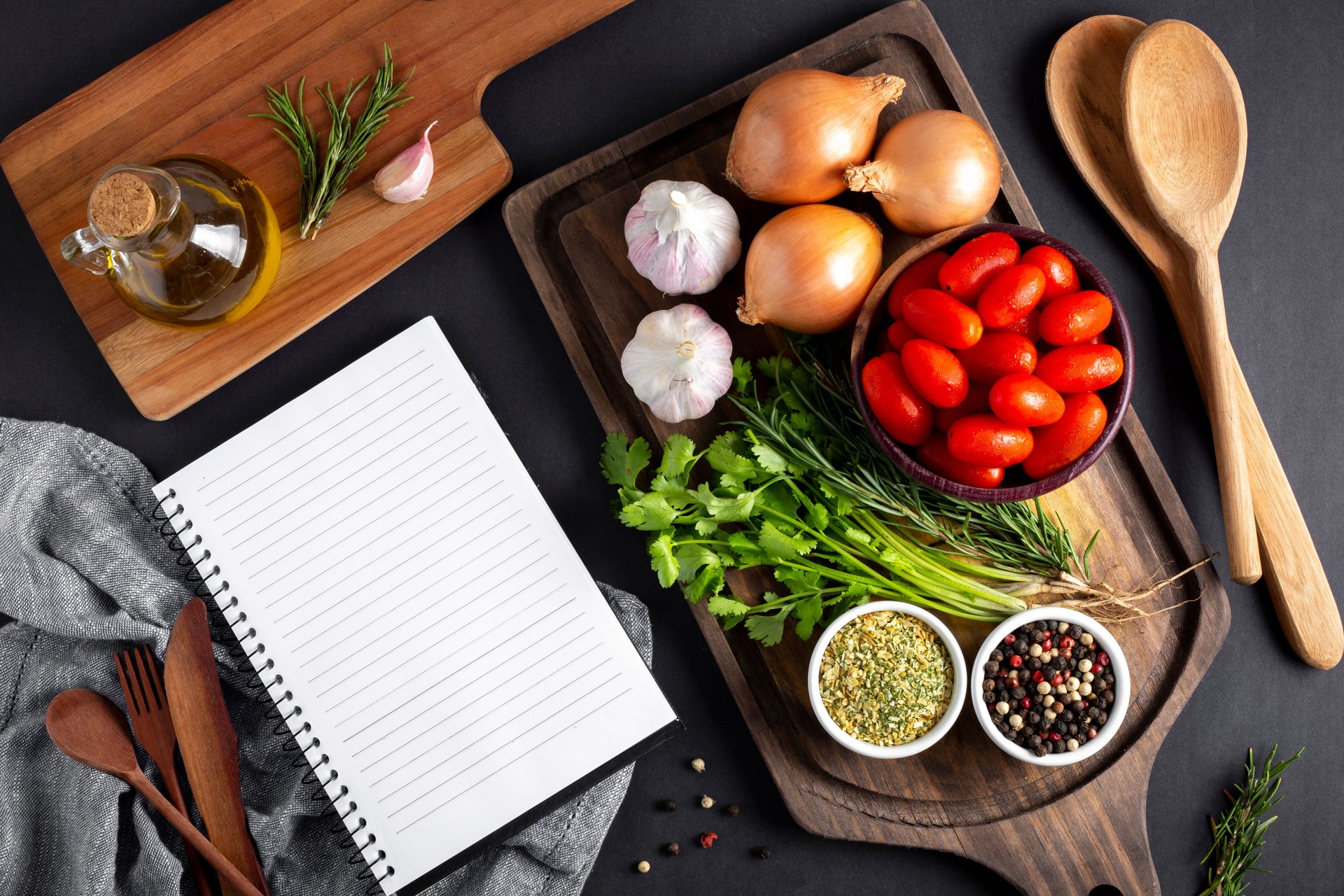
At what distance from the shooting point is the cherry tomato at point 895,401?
3.12 feet

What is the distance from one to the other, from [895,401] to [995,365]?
12 cm

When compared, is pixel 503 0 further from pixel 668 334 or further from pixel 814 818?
pixel 814 818

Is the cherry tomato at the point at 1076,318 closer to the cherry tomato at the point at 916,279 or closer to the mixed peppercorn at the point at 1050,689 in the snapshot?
the cherry tomato at the point at 916,279

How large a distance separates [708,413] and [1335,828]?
3.69 feet

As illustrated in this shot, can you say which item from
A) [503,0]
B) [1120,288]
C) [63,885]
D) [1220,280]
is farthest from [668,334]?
[63,885]

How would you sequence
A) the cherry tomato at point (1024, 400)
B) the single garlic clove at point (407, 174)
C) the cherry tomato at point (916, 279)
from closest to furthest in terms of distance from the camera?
1. the cherry tomato at point (1024, 400)
2. the cherry tomato at point (916, 279)
3. the single garlic clove at point (407, 174)

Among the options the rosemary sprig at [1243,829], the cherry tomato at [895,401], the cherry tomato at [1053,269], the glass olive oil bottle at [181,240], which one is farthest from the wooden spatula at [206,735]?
the rosemary sprig at [1243,829]

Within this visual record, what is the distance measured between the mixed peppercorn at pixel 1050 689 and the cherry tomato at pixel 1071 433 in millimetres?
264

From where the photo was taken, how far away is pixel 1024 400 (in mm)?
887

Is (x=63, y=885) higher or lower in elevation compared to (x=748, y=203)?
lower

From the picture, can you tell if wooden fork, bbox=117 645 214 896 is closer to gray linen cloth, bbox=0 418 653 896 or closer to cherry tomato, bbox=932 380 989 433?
gray linen cloth, bbox=0 418 653 896

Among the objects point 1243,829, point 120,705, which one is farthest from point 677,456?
point 1243,829

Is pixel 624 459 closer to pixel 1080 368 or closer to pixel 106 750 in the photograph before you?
pixel 1080 368

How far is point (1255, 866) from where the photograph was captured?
1.22m
